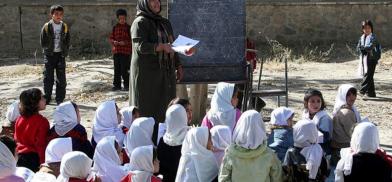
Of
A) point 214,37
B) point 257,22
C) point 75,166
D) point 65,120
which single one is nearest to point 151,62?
point 65,120

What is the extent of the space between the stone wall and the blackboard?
32.7 feet

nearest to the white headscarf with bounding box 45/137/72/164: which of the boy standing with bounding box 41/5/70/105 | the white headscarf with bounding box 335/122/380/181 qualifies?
the white headscarf with bounding box 335/122/380/181

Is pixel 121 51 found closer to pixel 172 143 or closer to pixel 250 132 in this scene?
pixel 172 143

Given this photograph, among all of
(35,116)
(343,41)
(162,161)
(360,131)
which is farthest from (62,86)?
(343,41)

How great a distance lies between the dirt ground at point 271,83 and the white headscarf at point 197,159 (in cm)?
344

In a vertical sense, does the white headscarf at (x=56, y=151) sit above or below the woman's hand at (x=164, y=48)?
below

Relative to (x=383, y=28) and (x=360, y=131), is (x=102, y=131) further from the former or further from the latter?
(x=383, y=28)

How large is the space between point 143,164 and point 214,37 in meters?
3.29

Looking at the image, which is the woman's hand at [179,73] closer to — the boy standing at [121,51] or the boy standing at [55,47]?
the boy standing at [55,47]

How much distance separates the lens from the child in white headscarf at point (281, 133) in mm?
5219

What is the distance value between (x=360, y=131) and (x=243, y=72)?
2965 mm

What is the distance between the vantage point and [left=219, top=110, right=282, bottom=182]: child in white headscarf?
→ 445 cm

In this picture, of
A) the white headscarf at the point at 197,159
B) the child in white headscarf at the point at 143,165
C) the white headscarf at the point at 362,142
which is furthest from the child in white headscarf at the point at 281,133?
the child in white headscarf at the point at 143,165

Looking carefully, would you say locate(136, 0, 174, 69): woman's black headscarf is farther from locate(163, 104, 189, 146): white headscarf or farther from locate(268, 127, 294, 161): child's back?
locate(268, 127, 294, 161): child's back
